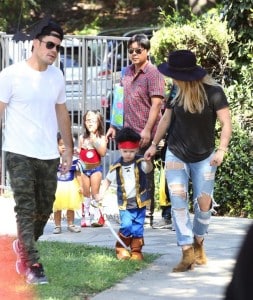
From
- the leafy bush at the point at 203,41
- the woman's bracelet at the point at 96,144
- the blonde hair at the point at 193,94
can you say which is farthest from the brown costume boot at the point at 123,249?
the leafy bush at the point at 203,41

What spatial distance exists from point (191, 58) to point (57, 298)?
2185 millimetres

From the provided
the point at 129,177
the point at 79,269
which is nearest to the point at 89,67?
the point at 129,177

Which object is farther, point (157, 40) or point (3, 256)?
point (157, 40)

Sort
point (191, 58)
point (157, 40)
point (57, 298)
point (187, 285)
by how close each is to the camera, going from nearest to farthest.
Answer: point (57, 298), point (187, 285), point (191, 58), point (157, 40)

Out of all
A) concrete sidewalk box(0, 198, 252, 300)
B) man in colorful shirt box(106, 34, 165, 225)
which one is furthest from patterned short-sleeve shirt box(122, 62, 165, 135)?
concrete sidewalk box(0, 198, 252, 300)

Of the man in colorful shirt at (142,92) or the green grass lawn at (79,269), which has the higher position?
the man in colorful shirt at (142,92)

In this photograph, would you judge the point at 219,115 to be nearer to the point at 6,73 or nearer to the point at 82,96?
the point at 6,73

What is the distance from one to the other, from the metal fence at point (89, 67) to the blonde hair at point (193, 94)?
4.30m

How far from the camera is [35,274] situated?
5797 mm

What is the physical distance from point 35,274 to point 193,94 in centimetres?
181

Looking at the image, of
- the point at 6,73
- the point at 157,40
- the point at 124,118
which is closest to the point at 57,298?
the point at 6,73

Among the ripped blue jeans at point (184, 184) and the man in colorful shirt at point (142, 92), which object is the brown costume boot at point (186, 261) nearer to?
the ripped blue jeans at point (184, 184)

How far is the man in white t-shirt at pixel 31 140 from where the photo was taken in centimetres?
569

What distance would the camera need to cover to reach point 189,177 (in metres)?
6.52
